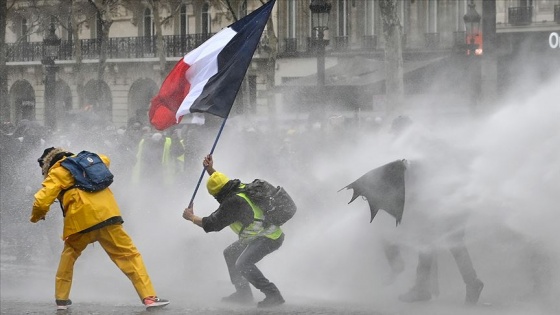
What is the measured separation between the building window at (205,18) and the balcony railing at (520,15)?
12.5m

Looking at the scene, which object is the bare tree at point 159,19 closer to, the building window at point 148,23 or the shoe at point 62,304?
the building window at point 148,23

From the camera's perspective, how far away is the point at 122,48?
47656 mm

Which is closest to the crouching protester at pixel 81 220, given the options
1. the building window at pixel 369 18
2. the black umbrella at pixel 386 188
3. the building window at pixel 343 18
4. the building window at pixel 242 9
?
the black umbrella at pixel 386 188

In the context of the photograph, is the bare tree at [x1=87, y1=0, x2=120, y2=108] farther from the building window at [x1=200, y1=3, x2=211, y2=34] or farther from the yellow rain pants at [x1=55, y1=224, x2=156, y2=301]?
the yellow rain pants at [x1=55, y1=224, x2=156, y2=301]

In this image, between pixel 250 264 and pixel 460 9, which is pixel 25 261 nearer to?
pixel 250 264

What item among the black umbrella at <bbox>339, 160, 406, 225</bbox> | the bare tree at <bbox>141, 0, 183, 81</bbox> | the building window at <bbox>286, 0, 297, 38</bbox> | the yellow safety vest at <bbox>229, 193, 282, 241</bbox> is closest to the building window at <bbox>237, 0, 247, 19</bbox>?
the building window at <bbox>286, 0, 297, 38</bbox>

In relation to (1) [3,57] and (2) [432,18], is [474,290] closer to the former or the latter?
(1) [3,57]

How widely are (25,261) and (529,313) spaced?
21.0ft

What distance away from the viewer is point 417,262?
11133 millimetres

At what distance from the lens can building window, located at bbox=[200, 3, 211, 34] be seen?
44781 millimetres

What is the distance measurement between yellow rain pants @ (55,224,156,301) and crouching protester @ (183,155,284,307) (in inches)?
22.2

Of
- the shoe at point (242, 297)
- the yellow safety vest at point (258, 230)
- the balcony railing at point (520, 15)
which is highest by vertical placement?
the balcony railing at point (520, 15)

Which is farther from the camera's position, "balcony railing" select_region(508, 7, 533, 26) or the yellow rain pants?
"balcony railing" select_region(508, 7, 533, 26)

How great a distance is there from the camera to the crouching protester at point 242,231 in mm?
9820
